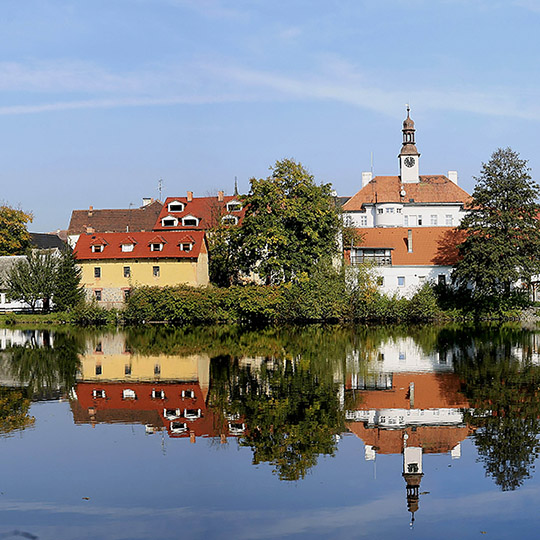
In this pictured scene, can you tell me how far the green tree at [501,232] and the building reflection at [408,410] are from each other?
24.3 m

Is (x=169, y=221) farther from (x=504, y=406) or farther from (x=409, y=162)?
(x=504, y=406)

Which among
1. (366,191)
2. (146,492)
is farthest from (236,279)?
(146,492)

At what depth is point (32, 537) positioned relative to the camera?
10477mm

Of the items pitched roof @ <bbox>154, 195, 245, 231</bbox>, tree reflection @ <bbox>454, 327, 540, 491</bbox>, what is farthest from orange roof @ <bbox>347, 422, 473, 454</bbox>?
pitched roof @ <bbox>154, 195, 245, 231</bbox>

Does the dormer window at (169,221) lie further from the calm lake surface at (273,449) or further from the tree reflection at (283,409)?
the tree reflection at (283,409)

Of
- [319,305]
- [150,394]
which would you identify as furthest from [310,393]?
[319,305]

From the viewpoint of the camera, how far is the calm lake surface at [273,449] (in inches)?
435

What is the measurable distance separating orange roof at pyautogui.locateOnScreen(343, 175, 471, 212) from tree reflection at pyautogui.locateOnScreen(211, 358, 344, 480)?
5415 cm

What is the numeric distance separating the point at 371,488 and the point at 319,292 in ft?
130

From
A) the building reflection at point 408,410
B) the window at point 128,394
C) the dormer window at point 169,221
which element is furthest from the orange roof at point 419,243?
the window at point 128,394

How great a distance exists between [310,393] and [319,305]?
31.3 metres

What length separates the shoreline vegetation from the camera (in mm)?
52344

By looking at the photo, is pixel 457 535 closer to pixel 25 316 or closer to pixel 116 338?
pixel 116 338

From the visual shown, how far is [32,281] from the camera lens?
58.5m
